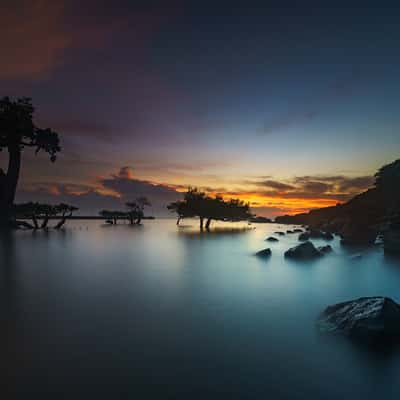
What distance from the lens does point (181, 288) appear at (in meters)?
11.4

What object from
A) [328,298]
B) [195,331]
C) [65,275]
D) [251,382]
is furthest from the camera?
[65,275]

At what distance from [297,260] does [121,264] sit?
533 inches

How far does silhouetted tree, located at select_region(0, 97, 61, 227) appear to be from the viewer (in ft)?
93.5

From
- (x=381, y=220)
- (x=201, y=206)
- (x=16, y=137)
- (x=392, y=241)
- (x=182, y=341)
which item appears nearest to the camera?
(x=182, y=341)

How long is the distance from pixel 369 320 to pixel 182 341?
4535mm

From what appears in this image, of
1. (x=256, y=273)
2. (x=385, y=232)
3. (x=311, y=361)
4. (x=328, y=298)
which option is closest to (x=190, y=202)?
(x=385, y=232)

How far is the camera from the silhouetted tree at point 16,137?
28484mm

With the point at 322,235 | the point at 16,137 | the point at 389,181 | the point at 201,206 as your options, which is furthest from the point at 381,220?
the point at 16,137

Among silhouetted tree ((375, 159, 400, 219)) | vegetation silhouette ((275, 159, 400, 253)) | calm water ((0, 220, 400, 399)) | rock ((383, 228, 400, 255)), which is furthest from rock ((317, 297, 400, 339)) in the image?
silhouetted tree ((375, 159, 400, 219))

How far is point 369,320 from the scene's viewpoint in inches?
229

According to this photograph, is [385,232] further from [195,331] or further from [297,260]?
[195,331]

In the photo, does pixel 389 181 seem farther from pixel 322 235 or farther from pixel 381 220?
pixel 322 235

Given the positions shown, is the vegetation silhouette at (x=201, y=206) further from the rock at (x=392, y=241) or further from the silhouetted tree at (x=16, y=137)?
the rock at (x=392, y=241)

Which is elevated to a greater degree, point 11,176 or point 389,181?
point 389,181
